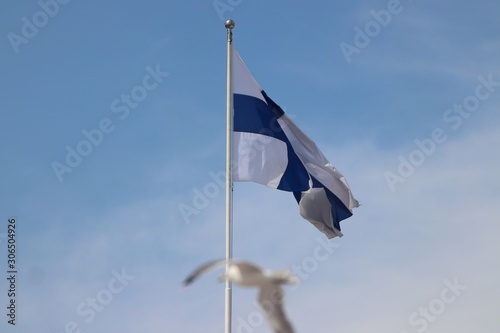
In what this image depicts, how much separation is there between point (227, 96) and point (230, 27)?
72.8 inches

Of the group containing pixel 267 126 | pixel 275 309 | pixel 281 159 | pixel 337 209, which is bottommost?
pixel 275 309

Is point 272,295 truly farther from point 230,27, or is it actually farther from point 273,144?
point 230,27

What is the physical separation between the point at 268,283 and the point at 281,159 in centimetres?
1173

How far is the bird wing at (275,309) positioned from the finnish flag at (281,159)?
10.5 metres

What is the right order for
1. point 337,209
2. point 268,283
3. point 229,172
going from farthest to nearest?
point 337,209 → point 229,172 → point 268,283

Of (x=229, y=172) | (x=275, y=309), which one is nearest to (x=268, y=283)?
(x=275, y=309)

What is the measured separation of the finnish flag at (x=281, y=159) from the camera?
15.8m

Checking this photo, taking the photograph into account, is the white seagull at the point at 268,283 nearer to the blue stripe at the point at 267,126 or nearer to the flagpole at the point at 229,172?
the flagpole at the point at 229,172

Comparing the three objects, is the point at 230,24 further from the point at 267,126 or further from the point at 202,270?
the point at 202,270

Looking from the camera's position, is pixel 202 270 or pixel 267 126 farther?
pixel 267 126

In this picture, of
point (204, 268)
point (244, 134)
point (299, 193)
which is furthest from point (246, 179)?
point (204, 268)

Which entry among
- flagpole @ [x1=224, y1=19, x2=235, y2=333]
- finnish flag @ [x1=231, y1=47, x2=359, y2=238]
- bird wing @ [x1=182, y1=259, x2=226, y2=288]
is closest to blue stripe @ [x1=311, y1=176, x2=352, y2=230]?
finnish flag @ [x1=231, y1=47, x2=359, y2=238]

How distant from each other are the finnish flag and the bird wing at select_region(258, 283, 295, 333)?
413 inches

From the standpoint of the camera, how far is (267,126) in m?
16.5
